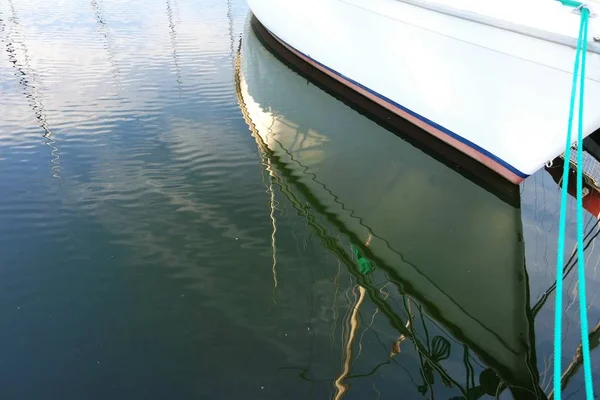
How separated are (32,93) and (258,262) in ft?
26.0

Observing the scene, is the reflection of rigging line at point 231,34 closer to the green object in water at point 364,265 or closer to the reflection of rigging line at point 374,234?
the reflection of rigging line at point 374,234

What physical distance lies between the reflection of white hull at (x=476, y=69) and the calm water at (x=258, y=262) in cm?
64

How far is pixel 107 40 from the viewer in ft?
49.7

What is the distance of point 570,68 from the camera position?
5.35m

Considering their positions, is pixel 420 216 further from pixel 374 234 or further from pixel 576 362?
pixel 576 362

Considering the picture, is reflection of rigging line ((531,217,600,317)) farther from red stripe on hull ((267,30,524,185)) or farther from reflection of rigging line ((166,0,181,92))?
reflection of rigging line ((166,0,181,92))

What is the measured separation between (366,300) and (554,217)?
3.25 metres

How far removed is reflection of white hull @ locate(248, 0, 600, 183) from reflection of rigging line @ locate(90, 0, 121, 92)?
17.9ft

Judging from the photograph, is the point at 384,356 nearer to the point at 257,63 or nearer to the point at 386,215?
the point at 386,215

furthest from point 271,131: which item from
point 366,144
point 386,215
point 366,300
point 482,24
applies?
point 366,300

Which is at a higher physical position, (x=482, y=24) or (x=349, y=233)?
(x=482, y=24)

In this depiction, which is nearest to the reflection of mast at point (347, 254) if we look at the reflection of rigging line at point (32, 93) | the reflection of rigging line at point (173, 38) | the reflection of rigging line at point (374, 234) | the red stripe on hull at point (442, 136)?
the reflection of rigging line at point (374, 234)

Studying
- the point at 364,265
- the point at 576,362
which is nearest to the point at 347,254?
the point at 364,265

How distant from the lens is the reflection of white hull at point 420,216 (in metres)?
4.62
